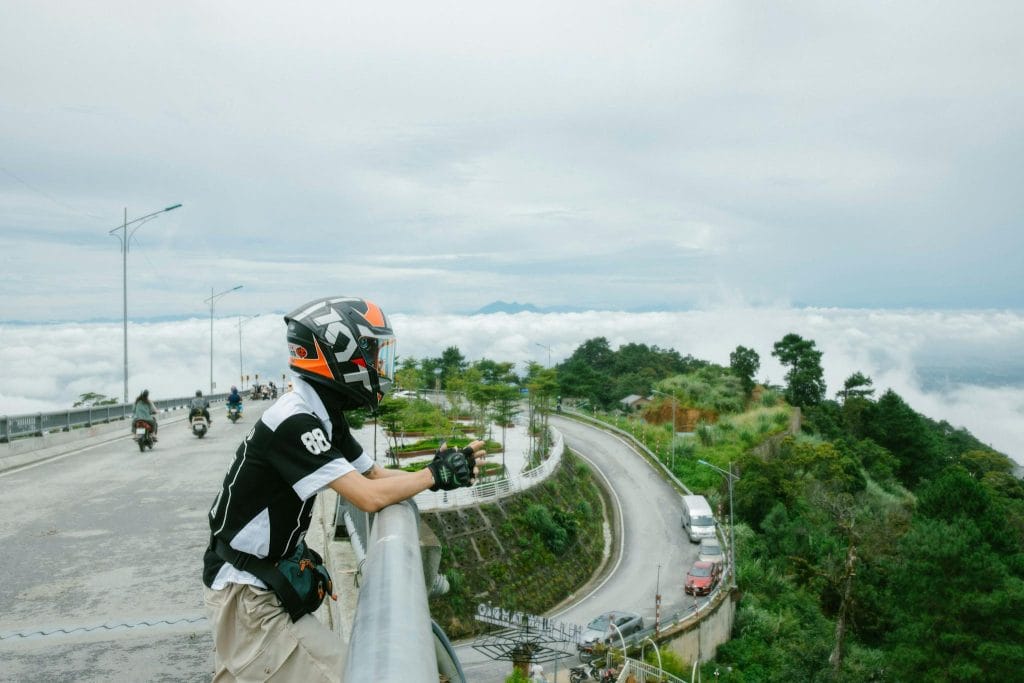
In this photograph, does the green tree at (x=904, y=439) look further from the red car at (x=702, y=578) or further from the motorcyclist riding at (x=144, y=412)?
the motorcyclist riding at (x=144, y=412)

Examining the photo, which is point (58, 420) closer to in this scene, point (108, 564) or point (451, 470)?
point (108, 564)

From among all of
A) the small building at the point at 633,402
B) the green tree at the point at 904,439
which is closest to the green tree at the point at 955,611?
the green tree at the point at 904,439

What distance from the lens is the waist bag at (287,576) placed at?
108 inches

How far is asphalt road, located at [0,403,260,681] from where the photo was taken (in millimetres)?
4641

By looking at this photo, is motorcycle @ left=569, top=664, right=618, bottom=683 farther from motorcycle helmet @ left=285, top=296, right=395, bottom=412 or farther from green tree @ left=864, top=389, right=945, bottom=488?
green tree @ left=864, top=389, right=945, bottom=488

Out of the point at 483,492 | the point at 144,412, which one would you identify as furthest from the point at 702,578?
the point at 144,412

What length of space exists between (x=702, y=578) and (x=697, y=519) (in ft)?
27.7

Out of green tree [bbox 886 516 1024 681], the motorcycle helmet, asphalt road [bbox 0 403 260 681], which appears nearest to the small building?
green tree [bbox 886 516 1024 681]

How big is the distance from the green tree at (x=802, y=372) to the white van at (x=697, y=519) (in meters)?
44.0

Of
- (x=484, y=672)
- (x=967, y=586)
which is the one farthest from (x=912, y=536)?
(x=484, y=672)

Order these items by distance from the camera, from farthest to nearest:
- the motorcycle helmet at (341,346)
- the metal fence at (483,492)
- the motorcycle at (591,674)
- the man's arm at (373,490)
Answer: the metal fence at (483,492), the motorcycle at (591,674), the motorcycle helmet at (341,346), the man's arm at (373,490)

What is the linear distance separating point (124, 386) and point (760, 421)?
52.1 meters

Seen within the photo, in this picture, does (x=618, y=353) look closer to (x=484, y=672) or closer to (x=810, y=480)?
(x=810, y=480)

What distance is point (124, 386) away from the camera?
3053 cm
